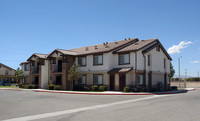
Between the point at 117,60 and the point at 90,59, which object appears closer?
the point at 117,60

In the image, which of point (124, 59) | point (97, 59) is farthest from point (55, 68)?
point (124, 59)

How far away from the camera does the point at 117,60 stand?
29.2 m

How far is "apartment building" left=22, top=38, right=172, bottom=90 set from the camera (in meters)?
A: 27.7

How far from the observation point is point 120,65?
94.4 ft

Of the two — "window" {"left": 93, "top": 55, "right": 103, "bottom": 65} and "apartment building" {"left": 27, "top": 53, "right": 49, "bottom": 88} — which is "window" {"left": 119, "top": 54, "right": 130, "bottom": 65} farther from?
"apartment building" {"left": 27, "top": 53, "right": 49, "bottom": 88}

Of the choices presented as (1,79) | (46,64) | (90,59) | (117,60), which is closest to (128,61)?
(117,60)

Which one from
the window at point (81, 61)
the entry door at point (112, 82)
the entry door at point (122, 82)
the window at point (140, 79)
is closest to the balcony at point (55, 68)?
the window at point (81, 61)

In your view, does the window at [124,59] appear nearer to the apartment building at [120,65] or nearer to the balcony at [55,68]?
the apartment building at [120,65]

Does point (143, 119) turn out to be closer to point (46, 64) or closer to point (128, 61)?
point (128, 61)

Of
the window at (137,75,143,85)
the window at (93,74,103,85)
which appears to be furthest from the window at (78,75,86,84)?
the window at (137,75,143,85)

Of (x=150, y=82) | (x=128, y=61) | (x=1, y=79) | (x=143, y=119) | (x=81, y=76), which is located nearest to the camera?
(x=143, y=119)

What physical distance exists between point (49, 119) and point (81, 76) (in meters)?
23.0

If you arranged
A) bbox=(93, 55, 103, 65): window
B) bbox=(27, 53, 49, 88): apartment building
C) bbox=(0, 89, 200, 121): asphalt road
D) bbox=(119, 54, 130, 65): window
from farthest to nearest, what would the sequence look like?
1. bbox=(27, 53, 49, 88): apartment building
2. bbox=(93, 55, 103, 65): window
3. bbox=(119, 54, 130, 65): window
4. bbox=(0, 89, 200, 121): asphalt road

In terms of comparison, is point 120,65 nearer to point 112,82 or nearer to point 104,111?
point 112,82
